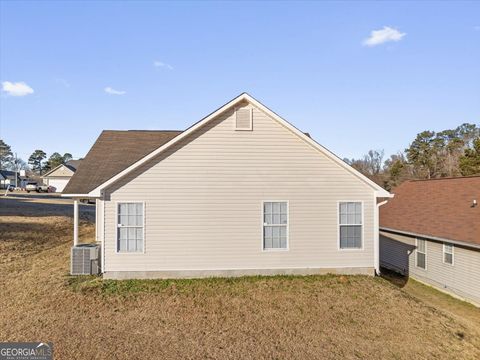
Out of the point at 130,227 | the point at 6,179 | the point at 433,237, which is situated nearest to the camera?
the point at 130,227

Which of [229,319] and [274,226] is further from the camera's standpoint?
[274,226]

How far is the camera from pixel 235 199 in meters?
11.4

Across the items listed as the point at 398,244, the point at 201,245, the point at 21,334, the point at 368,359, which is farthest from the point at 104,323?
the point at 398,244

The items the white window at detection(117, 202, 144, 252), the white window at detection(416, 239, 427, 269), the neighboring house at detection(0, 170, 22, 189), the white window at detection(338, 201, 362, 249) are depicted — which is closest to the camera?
the white window at detection(117, 202, 144, 252)

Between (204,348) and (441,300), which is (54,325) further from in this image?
(441,300)

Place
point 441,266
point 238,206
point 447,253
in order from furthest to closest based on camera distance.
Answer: point 441,266 < point 447,253 < point 238,206

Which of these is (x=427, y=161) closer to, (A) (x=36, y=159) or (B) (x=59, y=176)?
(B) (x=59, y=176)

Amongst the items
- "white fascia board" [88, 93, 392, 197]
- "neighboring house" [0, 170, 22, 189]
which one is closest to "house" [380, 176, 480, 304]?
"white fascia board" [88, 93, 392, 197]


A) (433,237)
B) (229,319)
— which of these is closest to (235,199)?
(229,319)

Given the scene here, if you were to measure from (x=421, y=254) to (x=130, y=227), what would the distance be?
1384 cm

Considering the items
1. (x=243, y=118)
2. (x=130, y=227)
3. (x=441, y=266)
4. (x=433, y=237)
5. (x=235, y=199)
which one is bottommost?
(x=441, y=266)

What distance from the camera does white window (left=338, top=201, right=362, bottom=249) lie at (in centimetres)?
1173

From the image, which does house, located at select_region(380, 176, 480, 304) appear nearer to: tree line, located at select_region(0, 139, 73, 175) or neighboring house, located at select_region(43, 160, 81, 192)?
neighboring house, located at select_region(43, 160, 81, 192)

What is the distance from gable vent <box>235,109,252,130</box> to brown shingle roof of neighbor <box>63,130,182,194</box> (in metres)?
4.88
